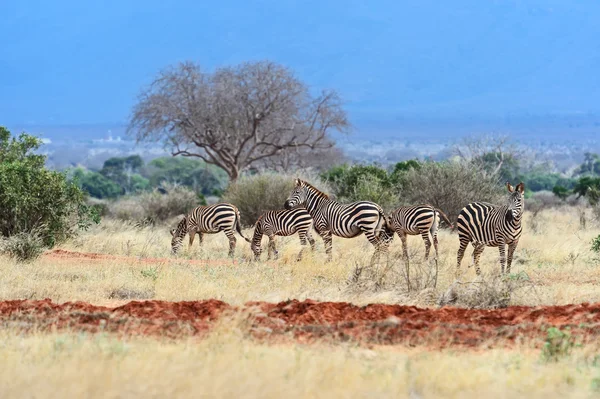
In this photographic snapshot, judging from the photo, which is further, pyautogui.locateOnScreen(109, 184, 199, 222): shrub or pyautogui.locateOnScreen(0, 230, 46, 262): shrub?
pyautogui.locateOnScreen(109, 184, 199, 222): shrub

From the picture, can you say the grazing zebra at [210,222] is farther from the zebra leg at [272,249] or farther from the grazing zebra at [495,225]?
the grazing zebra at [495,225]

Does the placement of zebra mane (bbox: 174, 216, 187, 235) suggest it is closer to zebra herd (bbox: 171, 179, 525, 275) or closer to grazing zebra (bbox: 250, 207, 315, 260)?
zebra herd (bbox: 171, 179, 525, 275)

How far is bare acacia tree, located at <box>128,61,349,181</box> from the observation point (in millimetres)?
44531

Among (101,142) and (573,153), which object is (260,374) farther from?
(101,142)

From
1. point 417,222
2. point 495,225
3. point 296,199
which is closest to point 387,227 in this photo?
point 417,222

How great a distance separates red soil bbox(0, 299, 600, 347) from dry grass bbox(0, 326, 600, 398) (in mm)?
631

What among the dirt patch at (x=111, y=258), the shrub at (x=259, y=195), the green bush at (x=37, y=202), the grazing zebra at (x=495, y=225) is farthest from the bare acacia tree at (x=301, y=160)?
the grazing zebra at (x=495, y=225)

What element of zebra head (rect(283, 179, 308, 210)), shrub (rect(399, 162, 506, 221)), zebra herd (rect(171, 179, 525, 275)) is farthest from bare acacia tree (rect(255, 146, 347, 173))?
zebra head (rect(283, 179, 308, 210))

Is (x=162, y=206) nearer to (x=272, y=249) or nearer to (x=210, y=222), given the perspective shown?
(x=210, y=222)

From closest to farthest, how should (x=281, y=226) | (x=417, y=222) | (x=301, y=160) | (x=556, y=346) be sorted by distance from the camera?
(x=556, y=346) < (x=417, y=222) < (x=281, y=226) < (x=301, y=160)

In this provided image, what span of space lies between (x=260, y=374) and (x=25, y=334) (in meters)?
2.88

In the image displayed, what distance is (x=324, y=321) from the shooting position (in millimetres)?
10195

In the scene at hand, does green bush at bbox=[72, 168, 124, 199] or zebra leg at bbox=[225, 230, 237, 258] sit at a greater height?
green bush at bbox=[72, 168, 124, 199]

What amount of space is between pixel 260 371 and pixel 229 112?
38021 millimetres
